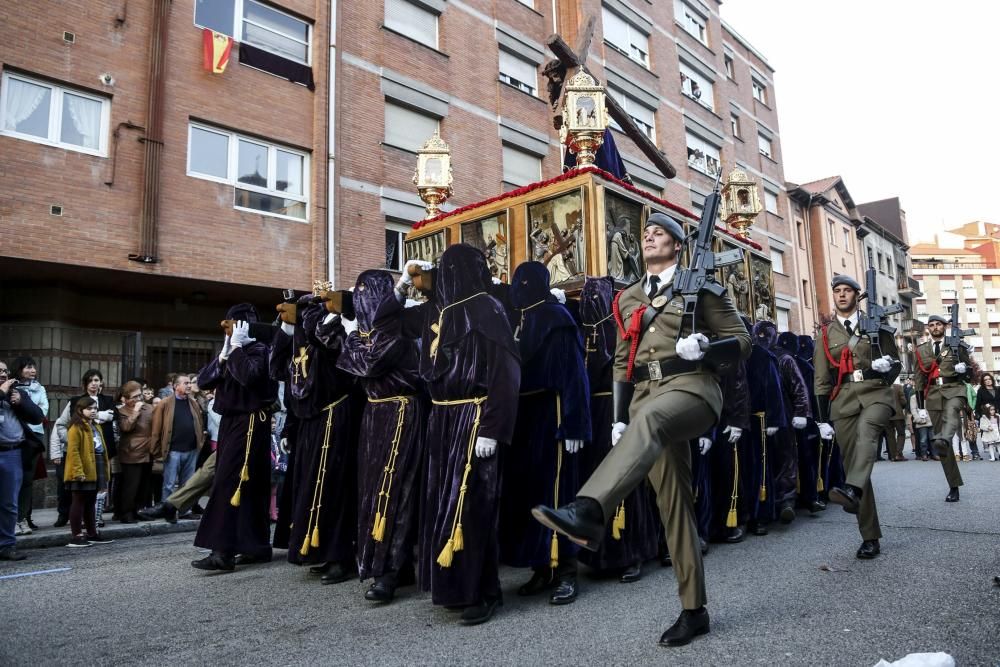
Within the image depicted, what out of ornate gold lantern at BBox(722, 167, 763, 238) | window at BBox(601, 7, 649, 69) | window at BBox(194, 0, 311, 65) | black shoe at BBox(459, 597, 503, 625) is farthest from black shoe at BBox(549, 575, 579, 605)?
window at BBox(601, 7, 649, 69)

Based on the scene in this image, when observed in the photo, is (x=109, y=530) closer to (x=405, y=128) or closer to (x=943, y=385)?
(x=943, y=385)

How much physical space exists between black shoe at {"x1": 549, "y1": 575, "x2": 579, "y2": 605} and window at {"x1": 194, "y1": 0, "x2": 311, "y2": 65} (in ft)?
46.2

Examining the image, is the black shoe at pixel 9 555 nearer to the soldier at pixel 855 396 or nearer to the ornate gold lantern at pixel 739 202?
the soldier at pixel 855 396

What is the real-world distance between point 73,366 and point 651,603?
40.1 ft

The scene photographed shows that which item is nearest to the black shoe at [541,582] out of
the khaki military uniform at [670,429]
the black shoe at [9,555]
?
the khaki military uniform at [670,429]

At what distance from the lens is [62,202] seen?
492 inches

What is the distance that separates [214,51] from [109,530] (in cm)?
965

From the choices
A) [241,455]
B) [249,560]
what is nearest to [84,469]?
[249,560]

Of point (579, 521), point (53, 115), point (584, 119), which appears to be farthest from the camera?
point (53, 115)

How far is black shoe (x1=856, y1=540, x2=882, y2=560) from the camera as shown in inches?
218

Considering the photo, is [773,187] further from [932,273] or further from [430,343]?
[932,273]

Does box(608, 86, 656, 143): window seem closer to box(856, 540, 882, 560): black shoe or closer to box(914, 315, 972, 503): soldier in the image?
box(914, 315, 972, 503): soldier

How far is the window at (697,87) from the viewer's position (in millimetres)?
28172

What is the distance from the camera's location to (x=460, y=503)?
4.46m
